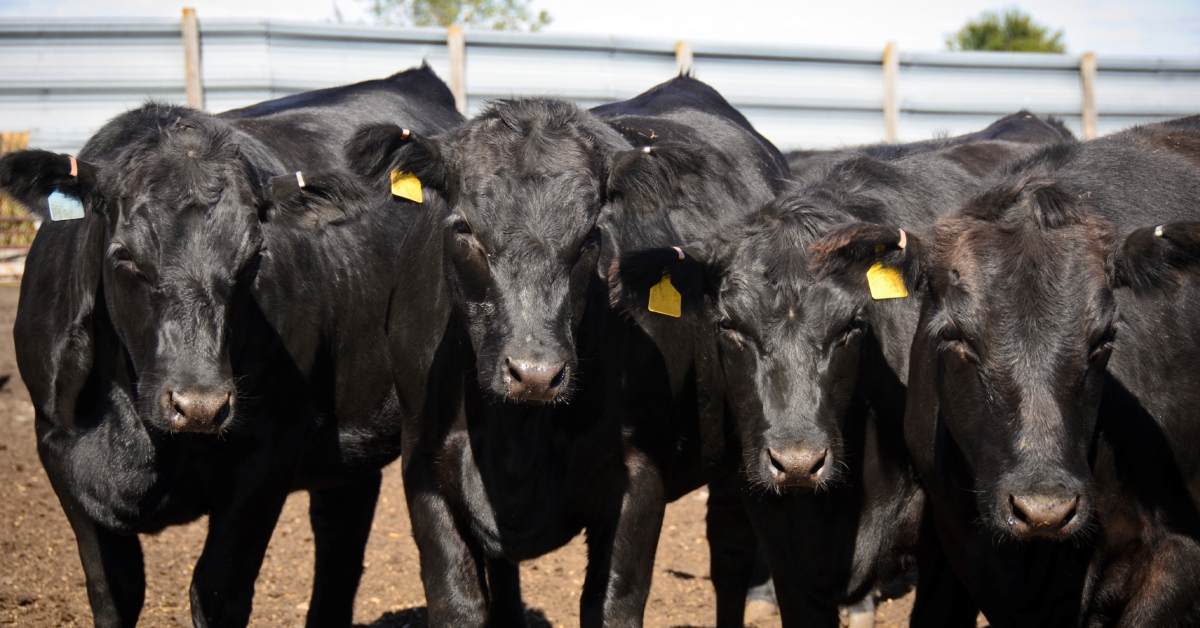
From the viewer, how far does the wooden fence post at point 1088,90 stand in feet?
43.5

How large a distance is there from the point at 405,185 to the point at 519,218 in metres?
0.66

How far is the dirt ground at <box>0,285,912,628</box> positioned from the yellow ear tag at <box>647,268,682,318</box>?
2455mm

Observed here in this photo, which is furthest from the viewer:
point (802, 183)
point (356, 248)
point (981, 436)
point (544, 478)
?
point (356, 248)

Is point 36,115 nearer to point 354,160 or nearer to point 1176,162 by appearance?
point 354,160

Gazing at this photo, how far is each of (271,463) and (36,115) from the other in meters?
7.90

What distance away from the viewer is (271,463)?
481cm

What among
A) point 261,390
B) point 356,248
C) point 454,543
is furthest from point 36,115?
point 454,543

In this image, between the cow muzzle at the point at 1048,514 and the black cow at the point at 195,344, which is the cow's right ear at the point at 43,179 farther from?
the cow muzzle at the point at 1048,514

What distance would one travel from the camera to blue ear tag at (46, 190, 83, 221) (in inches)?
174

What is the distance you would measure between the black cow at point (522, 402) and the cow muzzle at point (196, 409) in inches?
33.3

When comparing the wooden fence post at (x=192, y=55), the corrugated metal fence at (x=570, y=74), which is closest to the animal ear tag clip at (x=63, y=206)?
the corrugated metal fence at (x=570, y=74)

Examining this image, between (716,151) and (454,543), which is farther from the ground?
(716,151)

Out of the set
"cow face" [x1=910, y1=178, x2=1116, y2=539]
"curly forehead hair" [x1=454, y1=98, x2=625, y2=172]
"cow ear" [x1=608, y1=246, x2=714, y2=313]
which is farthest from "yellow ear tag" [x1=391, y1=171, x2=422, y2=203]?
"cow face" [x1=910, y1=178, x2=1116, y2=539]

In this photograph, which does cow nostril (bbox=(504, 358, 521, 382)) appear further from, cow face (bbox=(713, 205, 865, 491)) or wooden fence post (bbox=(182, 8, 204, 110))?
wooden fence post (bbox=(182, 8, 204, 110))
